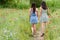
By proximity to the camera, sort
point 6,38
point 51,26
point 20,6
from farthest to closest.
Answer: point 20,6, point 51,26, point 6,38

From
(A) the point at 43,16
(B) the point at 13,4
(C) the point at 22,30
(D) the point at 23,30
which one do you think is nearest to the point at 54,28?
(A) the point at 43,16

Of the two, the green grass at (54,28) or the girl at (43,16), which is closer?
the green grass at (54,28)

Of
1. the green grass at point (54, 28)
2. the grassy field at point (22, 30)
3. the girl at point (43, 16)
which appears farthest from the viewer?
the girl at point (43, 16)

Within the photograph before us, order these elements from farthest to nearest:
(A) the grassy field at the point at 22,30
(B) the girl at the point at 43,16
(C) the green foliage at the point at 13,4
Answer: (C) the green foliage at the point at 13,4, (B) the girl at the point at 43,16, (A) the grassy field at the point at 22,30

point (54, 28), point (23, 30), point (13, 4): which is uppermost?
point (23, 30)

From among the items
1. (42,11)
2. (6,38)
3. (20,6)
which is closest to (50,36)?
(42,11)

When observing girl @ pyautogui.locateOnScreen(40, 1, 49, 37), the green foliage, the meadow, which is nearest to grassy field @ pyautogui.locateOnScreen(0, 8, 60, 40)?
the meadow

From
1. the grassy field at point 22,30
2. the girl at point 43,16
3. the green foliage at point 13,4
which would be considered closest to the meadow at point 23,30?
the grassy field at point 22,30

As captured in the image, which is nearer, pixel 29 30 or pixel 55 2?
pixel 29 30

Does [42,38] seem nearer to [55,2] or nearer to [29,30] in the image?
[29,30]

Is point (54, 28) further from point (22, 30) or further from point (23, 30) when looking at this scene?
point (22, 30)

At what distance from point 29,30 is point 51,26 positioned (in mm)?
1714

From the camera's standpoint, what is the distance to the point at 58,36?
1352cm

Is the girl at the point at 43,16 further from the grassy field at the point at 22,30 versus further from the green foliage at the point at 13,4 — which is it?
the green foliage at the point at 13,4
